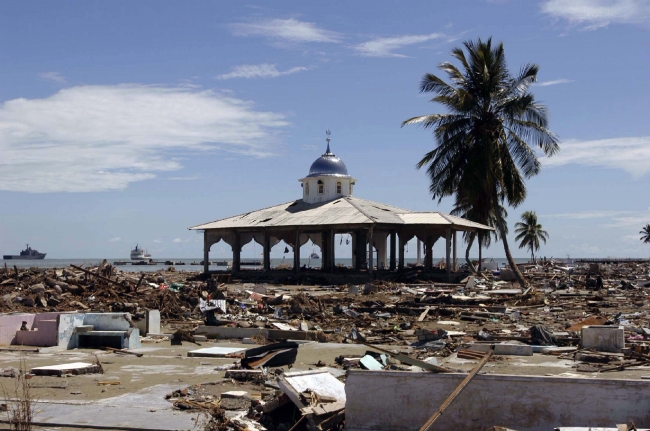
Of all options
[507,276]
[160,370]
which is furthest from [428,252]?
[160,370]

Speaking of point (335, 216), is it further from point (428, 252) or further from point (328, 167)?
point (328, 167)

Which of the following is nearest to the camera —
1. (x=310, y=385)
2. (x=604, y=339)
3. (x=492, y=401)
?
(x=492, y=401)

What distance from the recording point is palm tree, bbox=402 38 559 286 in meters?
35.0

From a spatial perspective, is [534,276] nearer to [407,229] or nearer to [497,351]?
[407,229]

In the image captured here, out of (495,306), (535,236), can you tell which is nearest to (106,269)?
(495,306)

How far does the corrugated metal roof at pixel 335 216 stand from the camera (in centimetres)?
3666

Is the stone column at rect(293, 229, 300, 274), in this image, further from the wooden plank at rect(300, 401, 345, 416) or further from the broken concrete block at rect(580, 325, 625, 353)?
the wooden plank at rect(300, 401, 345, 416)

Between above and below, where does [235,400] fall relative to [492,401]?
below

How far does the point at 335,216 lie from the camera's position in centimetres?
3806

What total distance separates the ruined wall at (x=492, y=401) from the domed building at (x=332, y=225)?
26.8 m

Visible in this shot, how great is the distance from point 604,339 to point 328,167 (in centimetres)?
3199

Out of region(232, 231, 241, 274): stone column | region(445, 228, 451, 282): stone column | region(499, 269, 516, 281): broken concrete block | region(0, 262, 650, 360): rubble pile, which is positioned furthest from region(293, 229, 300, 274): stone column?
region(499, 269, 516, 281): broken concrete block

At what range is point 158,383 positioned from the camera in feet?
35.1

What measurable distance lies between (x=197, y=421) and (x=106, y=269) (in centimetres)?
2277
